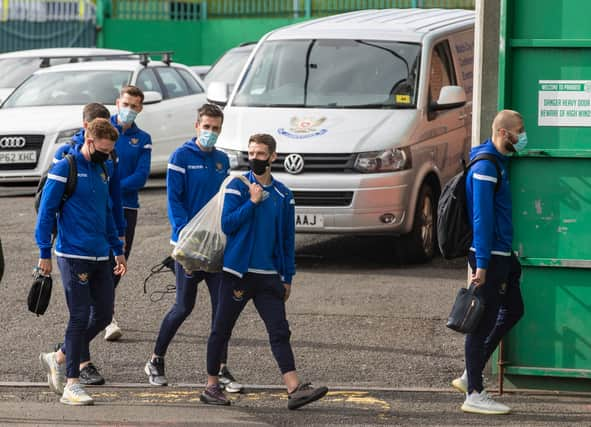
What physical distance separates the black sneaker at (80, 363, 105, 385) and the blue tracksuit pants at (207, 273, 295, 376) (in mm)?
942

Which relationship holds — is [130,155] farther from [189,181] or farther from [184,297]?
[184,297]

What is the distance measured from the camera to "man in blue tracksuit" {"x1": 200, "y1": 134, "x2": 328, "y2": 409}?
7.81 meters

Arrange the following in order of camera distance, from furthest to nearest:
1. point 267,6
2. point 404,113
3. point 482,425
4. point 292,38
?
point 267,6 < point 292,38 < point 404,113 < point 482,425

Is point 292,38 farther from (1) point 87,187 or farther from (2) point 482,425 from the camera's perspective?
(2) point 482,425

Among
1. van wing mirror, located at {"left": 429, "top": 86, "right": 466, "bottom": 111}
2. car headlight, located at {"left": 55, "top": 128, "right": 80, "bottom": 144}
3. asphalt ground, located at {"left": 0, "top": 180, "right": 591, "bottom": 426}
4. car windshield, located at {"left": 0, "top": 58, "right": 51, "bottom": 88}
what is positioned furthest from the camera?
car windshield, located at {"left": 0, "top": 58, "right": 51, "bottom": 88}

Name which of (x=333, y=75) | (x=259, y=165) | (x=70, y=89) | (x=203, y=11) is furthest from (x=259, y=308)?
(x=203, y=11)

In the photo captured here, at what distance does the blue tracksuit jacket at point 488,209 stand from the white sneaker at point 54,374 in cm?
263

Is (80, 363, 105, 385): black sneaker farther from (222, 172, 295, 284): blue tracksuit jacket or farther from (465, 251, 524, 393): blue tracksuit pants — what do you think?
(465, 251, 524, 393): blue tracksuit pants

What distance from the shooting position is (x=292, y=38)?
13.8 meters

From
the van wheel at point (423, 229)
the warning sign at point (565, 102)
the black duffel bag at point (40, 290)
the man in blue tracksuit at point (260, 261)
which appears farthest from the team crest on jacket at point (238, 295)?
the van wheel at point (423, 229)

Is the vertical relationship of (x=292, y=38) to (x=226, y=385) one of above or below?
above

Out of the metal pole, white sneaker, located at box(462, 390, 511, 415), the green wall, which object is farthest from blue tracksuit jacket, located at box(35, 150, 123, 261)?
the metal pole

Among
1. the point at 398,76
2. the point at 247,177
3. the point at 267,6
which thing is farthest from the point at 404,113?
the point at 267,6

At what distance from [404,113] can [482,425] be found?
5.67 metres
